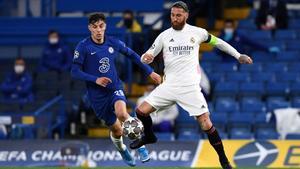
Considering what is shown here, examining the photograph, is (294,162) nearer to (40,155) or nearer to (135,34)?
(40,155)

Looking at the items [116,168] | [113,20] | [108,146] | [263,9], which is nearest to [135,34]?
[113,20]

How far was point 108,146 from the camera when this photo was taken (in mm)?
19406

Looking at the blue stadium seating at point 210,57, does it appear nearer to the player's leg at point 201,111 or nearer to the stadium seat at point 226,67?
the stadium seat at point 226,67

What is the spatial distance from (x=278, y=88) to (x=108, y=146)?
4380mm

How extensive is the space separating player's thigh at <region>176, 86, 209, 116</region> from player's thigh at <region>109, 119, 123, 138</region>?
128 cm

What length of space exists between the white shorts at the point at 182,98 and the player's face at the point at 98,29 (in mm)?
1073

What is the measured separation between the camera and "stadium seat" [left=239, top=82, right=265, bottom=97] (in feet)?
72.5

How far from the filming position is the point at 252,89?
22.1 metres

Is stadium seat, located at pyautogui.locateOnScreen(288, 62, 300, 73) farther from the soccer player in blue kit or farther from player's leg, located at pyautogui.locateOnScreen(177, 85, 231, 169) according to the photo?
player's leg, located at pyautogui.locateOnScreen(177, 85, 231, 169)

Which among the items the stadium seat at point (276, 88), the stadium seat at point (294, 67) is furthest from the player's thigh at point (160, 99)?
the stadium seat at point (294, 67)

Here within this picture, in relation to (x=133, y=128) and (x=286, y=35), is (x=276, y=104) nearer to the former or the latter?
(x=286, y=35)

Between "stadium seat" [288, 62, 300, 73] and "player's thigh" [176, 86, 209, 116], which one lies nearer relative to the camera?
"player's thigh" [176, 86, 209, 116]

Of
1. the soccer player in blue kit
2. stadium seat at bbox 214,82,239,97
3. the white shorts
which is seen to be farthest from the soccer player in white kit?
stadium seat at bbox 214,82,239,97

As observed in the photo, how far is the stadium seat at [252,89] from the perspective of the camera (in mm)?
22094
